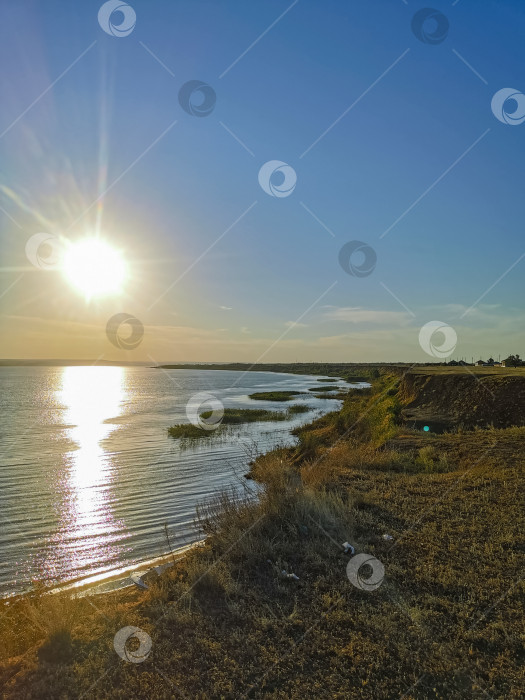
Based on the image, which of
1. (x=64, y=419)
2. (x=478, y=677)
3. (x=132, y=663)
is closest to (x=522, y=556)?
(x=478, y=677)

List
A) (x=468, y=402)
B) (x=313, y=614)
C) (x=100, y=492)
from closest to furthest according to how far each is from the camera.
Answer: (x=313, y=614), (x=100, y=492), (x=468, y=402)

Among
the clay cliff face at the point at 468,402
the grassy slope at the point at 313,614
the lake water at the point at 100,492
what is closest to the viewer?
the grassy slope at the point at 313,614

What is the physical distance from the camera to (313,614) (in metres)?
5.29

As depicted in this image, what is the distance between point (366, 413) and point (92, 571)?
1845cm

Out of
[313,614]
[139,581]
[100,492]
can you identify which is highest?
[100,492]

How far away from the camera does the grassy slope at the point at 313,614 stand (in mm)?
4180

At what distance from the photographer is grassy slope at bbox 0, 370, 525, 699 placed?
4.18 metres

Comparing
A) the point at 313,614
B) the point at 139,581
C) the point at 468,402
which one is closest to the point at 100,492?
the point at 139,581

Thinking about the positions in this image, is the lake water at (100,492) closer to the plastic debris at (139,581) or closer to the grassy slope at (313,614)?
the plastic debris at (139,581)

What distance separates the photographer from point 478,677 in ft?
13.4

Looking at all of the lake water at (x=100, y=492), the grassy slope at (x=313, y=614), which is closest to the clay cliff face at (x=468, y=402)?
the lake water at (x=100, y=492)

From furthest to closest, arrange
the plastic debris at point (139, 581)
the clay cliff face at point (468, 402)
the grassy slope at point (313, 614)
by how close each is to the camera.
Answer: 1. the clay cliff face at point (468, 402)
2. the plastic debris at point (139, 581)
3. the grassy slope at point (313, 614)

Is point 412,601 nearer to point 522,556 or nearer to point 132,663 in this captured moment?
point 522,556

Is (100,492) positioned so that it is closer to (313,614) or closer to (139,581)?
(139,581)
